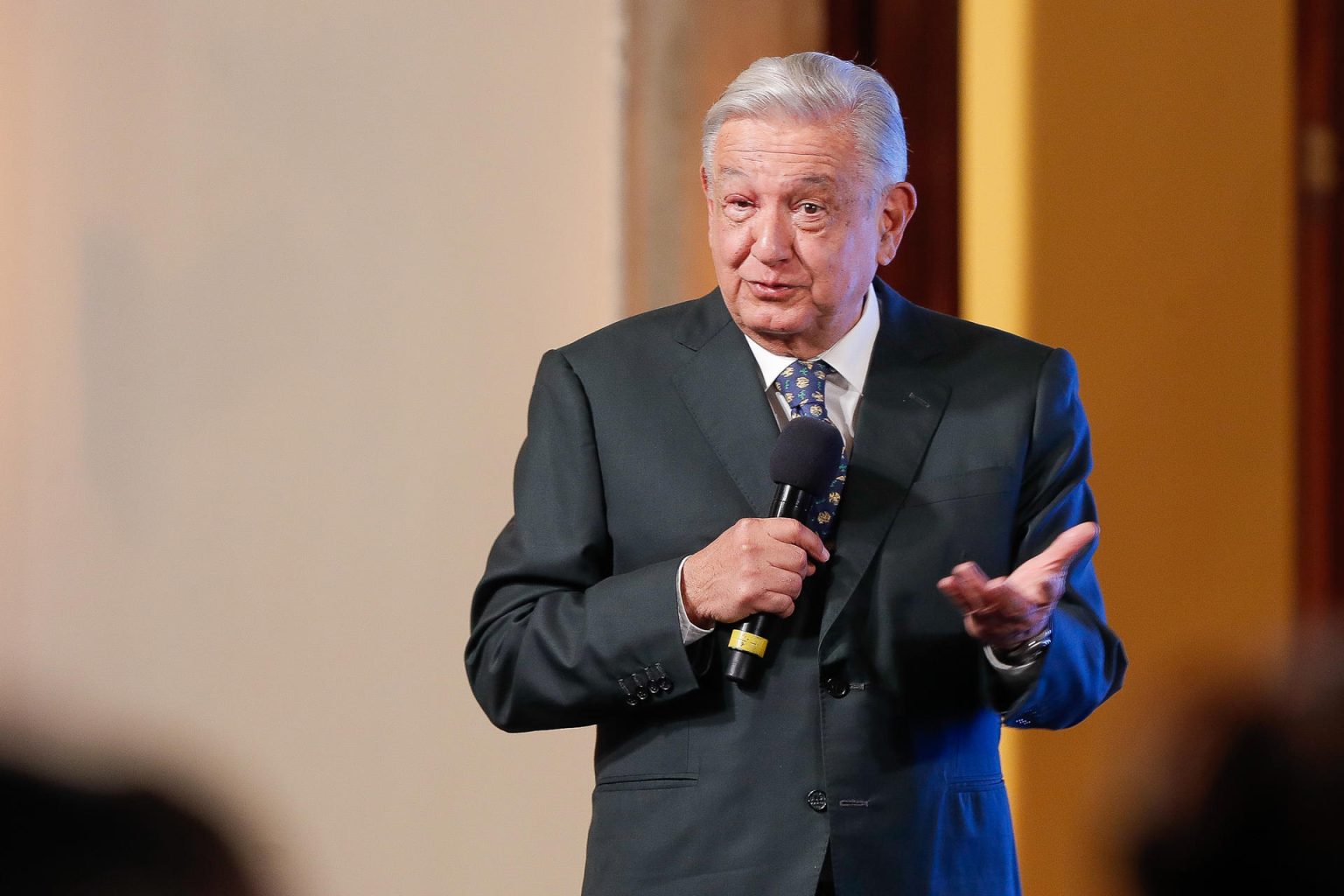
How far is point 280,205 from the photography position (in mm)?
3645

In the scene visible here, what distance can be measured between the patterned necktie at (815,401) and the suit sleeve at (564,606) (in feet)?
0.69

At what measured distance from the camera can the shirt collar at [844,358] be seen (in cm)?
234

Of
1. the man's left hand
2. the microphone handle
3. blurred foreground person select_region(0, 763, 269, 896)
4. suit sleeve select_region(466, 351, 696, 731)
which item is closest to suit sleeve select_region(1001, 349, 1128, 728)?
the man's left hand

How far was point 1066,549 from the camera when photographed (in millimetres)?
1979

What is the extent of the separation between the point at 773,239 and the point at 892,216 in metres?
0.26

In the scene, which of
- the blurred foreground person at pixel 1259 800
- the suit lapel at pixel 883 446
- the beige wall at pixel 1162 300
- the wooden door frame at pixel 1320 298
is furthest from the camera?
the beige wall at pixel 1162 300

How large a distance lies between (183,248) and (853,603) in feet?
6.60

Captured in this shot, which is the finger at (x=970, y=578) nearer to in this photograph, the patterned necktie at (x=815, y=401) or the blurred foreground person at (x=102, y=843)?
the patterned necktie at (x=815, y=401)

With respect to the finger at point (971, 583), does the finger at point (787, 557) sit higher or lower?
higher

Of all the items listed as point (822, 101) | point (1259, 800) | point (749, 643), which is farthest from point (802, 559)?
point (1259, 800)

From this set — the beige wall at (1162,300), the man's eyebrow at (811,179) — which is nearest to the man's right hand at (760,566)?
the man's eyebrow at (811,179)

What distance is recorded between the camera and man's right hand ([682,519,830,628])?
6.48 ft

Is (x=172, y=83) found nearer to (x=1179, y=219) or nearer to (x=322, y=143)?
(x=322, y=143)

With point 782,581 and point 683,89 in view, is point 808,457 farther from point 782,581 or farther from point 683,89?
point 683,89
